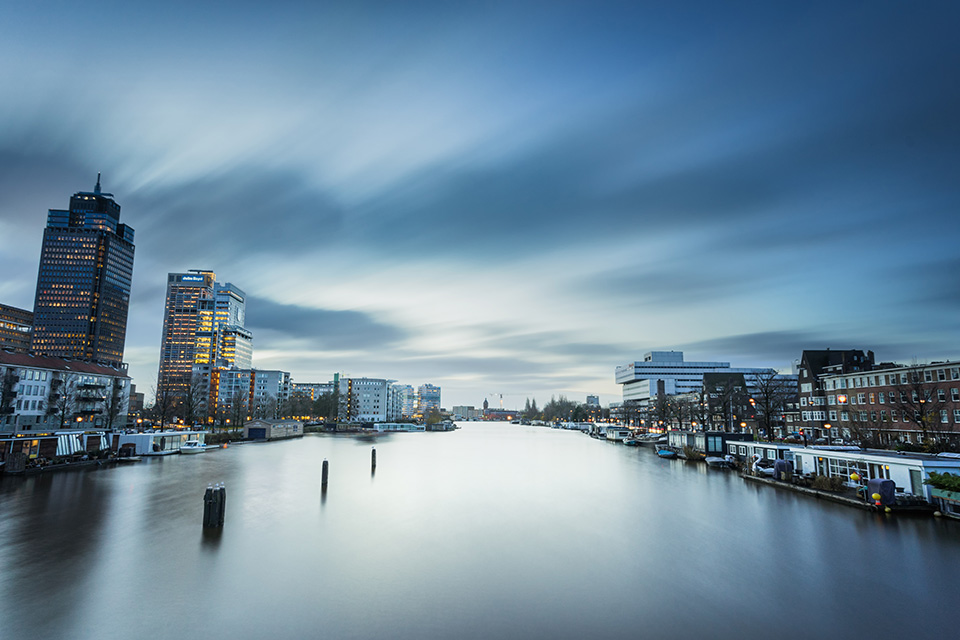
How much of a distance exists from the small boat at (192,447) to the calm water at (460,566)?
27811 mm

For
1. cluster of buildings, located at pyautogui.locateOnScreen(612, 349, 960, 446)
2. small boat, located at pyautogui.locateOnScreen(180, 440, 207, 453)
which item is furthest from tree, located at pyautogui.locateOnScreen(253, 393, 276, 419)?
cluster of buildings, located at pyautogui.locateOnScreen(612, 349, 960, 446)

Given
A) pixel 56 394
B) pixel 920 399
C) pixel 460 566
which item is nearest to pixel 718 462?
pixel 920 399

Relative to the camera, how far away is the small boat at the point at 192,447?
200ft

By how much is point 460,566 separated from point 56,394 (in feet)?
230

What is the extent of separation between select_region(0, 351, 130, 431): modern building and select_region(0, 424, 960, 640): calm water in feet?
114

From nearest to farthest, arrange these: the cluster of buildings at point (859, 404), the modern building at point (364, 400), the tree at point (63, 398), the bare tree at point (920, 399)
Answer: the bare tree at point (920, 399) < the cluster of buildings at point (859, 404) < the tree at point (63, 398) < the modern building at point (364, 400)

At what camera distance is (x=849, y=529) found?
23.4 m

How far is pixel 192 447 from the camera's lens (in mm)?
62344

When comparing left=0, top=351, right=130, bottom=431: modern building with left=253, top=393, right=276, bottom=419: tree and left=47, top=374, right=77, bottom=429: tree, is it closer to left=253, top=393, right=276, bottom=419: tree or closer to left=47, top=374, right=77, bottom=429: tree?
left=47, top=374, right=77, bottom=429: tree

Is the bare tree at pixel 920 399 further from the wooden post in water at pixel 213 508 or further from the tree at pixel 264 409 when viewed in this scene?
the tree at pixel 264 409

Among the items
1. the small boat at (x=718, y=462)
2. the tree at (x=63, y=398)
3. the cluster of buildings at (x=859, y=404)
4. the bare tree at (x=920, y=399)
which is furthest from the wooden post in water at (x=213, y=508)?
the bare tree at (x=920, y=399)

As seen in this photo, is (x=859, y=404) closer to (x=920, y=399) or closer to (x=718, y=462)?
(x=920, y=399)

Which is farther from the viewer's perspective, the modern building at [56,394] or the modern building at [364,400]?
the modern building at [364,400]

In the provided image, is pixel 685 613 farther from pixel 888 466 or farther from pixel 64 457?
pixel 64 457
